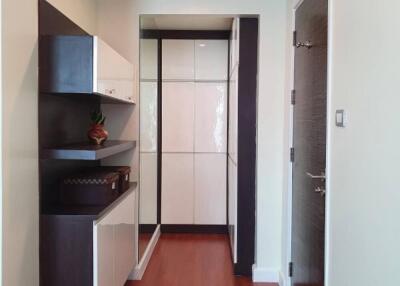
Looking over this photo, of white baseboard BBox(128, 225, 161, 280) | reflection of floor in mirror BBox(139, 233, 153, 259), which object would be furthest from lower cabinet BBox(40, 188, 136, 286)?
reflection of floor in mirror BBox(139, 233, 153, 259)

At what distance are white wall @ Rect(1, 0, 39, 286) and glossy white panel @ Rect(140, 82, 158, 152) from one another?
1.54 m

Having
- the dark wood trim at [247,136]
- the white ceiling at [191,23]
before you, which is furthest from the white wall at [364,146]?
the white ceiling at [191,23]

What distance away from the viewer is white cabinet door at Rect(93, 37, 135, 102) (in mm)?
2072

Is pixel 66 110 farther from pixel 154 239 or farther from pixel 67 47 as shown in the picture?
pixel 154 239

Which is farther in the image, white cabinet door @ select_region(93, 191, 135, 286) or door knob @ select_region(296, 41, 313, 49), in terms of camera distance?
door knob @ select_region(296, 41, 313, 49)

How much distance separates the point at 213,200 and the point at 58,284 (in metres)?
2.72

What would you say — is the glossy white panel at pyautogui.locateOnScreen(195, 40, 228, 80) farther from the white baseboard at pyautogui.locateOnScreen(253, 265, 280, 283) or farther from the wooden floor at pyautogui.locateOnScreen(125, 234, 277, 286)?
the white baseboard at pyautogui.locateOnScreen(253, 265, 280, 283)

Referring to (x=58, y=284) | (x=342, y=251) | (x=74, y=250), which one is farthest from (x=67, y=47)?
(x=342, y=251)

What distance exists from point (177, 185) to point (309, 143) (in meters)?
2.46

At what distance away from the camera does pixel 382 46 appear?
1393 mm

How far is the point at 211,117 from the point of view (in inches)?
182

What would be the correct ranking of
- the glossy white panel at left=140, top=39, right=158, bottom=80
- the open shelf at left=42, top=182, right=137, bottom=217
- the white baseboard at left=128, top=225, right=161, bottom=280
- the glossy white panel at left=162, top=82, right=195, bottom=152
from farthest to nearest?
the glossy white panel at left=162, top=82, right=195, bottom=152
the glossy white panel at left=140, top=39, right=158, bottom=80
the white baseboard at left=128, top=225, right=161, bottom=280
the open shelf at left=42, top=182, right=137, bottom=217

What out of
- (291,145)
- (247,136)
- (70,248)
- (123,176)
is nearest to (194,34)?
(247,136)

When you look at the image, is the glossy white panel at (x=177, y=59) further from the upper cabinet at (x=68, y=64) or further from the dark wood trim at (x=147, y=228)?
the upper cabinet at (x=68, y=64)
